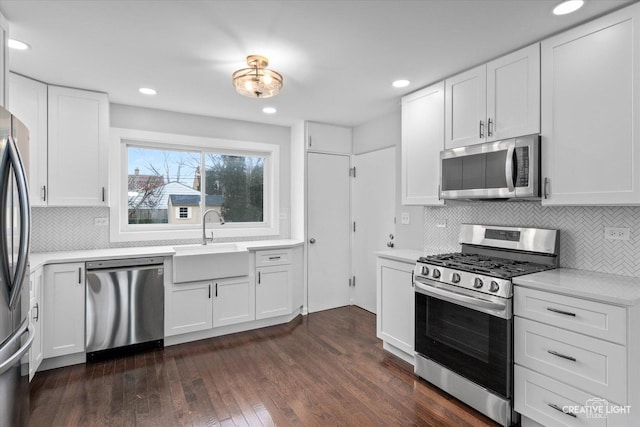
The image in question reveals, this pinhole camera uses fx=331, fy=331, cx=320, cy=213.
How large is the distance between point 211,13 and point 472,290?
2.34 metres

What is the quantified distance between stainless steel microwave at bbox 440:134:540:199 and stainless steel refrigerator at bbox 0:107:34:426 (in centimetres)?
270

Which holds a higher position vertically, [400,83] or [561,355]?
[400,83]

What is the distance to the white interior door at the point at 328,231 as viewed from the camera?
13.8 ft

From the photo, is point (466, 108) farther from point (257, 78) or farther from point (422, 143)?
point (257, 78)

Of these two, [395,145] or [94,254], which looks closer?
[94,254]

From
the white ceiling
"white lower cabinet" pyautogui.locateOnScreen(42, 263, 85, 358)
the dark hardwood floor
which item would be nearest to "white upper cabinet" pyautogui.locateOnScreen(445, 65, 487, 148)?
the white ceiling

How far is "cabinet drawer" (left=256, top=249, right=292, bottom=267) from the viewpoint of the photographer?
372 cm

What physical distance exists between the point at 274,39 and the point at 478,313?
88.0 inches

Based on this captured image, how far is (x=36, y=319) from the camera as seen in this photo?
2541 mm

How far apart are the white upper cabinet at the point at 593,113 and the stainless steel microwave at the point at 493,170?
85mm

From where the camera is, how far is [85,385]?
2.51m

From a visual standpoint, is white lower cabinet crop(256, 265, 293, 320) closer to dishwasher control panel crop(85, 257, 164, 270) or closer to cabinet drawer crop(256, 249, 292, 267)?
cabinet drawer crop(256, 249, 292, 267)

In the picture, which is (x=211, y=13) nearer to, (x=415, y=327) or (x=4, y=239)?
(x=4, y=239)

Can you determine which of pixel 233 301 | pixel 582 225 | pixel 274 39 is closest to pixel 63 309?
pixel 233 301
